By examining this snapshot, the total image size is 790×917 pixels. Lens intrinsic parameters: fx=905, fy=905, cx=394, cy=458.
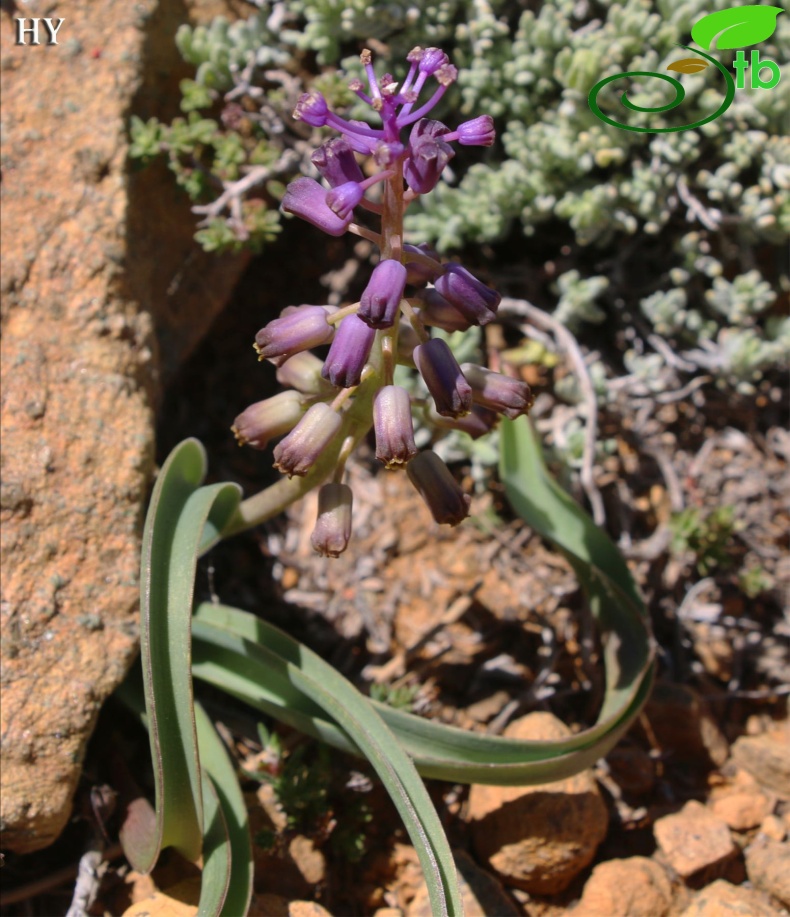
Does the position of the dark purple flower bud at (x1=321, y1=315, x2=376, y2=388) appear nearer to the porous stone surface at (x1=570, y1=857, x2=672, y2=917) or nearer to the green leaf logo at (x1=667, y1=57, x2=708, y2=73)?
the porous stone surface at (x1=570, y1=857, x2=672, y2=917)

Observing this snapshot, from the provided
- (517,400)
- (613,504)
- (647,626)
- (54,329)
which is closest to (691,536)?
(613,504)

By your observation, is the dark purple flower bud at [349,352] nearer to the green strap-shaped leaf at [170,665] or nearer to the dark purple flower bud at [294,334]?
the dark purple flower bud at [294,334]

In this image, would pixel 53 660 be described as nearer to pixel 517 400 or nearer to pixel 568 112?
pixel 517 400

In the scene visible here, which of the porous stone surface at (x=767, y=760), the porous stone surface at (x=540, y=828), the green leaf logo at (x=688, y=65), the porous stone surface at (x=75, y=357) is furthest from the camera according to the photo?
the green leaf logo at (x=688, y=65)

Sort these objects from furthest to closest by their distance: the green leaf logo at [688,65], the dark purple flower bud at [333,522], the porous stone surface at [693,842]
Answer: the green leaf logo at [688,65] < the porous stone surface at [693,842] < the dark purple flower bud at [333,522]

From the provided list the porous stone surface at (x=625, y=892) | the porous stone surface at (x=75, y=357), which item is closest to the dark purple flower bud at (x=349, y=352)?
the porous stone surface at (x=75, y=357)

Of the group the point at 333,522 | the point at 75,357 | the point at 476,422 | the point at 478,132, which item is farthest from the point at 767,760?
the point at 75,357

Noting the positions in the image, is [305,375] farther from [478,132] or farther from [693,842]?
[693,842]
